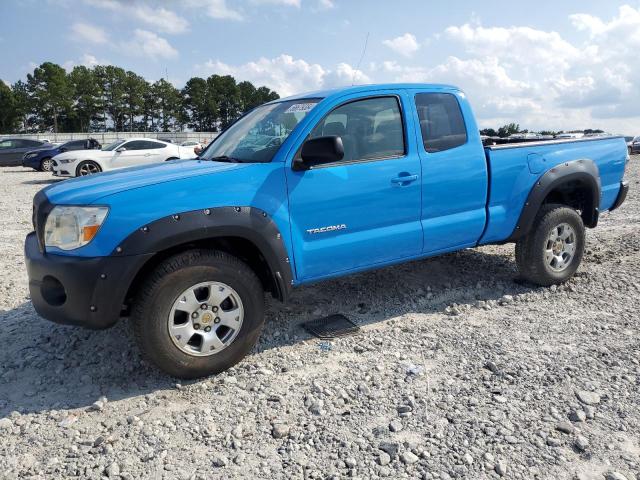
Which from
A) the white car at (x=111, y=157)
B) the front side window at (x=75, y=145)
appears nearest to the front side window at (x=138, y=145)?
the white car at (x=111, y=157)

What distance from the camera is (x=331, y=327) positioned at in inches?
165

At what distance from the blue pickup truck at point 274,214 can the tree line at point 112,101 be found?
60.1 metres

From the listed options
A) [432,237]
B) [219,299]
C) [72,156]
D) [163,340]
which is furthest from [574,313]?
[72,156]

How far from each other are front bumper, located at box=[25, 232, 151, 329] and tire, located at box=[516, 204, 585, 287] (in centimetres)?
351

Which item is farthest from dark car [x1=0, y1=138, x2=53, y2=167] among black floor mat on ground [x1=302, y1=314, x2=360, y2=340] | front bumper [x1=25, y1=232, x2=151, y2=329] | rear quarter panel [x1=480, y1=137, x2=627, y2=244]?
rear quarter panel [x1=480, y1=137, x2=627, y2=244]

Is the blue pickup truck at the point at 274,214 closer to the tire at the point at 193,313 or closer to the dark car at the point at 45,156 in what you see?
the tire at the point at 193,313

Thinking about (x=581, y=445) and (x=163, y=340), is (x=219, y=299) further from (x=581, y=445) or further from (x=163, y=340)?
(x=581, y=445)

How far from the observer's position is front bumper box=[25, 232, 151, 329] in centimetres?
299

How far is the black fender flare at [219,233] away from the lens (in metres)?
3.04

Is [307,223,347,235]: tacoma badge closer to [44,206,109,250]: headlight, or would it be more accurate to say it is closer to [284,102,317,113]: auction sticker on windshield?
[284,102,317,113]: auction sticker on windshield

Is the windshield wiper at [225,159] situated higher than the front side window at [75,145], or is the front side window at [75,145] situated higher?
the front side window at [75,145]

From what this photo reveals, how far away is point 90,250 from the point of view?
118 inches

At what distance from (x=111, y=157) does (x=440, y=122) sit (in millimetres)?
13744

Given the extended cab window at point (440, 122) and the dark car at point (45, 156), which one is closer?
the extended cab window at point (440, 122)
